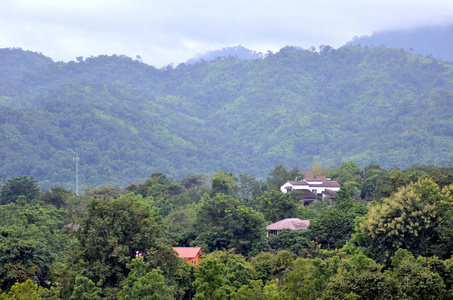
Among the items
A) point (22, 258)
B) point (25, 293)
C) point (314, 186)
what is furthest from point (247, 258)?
point (314, 186)

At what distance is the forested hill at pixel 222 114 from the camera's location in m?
104

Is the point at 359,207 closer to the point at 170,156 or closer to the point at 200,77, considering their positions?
the point at 170,156

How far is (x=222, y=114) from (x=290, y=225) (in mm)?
115955

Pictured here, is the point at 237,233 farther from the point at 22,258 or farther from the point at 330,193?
the point at 330,193

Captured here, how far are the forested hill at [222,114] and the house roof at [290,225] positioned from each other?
61.8 meters

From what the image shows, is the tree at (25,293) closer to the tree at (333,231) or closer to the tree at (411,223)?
the tree at (411,223)

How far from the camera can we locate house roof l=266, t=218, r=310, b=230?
38.2 meters

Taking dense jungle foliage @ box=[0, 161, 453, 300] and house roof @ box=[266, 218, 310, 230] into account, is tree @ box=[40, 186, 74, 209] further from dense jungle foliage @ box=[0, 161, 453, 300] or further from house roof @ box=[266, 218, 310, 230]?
house roof @ box=[266, 218, 310, 230]

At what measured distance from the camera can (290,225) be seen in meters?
38.4

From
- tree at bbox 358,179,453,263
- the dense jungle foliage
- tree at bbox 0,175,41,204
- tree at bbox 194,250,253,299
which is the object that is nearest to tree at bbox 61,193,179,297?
the dense jungle foliage

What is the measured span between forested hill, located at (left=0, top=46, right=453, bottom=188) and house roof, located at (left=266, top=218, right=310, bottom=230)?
61.8m

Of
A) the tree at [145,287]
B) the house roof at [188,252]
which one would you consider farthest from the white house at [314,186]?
the tree at [145,287]

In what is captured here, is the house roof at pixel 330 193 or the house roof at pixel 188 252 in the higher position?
the house roof at pixel 188 252

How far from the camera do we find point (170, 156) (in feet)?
378
